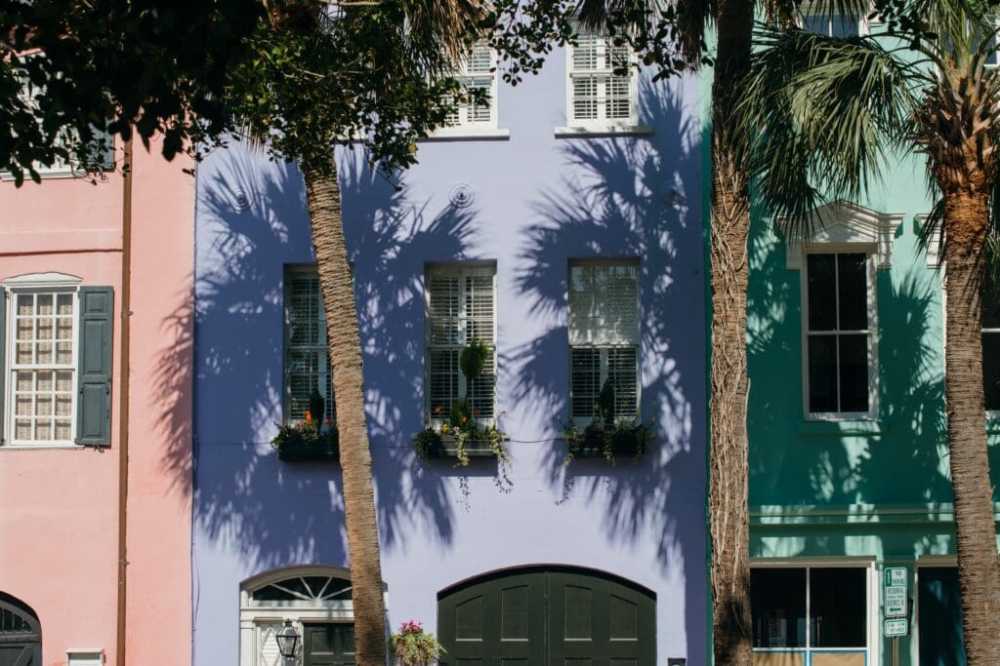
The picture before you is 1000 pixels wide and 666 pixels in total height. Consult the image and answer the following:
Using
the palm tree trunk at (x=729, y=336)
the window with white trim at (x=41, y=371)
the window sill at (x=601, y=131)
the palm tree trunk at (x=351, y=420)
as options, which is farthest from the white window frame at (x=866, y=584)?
the window with white trim at (x=41, y=371)

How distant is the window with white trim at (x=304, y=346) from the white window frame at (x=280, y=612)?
63.8 inches

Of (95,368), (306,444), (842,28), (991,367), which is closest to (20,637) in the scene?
(95,368)

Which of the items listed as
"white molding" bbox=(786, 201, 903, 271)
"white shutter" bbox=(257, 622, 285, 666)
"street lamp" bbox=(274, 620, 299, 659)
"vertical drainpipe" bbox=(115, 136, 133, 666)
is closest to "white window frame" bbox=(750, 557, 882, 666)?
"white molding" bbox=(786, 201, 903, 271)

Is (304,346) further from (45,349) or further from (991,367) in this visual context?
(991,367)

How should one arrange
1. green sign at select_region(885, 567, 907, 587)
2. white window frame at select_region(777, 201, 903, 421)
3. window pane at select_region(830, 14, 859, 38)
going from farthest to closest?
window pane at select_region(830, 14, 859, 38) → white window frame at select_region(777, 201, 903, 421) → green sign at select_region(885, 567, 907, 587)

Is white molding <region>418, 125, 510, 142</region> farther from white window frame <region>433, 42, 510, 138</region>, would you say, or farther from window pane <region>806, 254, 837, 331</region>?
window pane <region>806, 254, 837, 331</region>

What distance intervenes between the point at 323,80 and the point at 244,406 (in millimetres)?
5273

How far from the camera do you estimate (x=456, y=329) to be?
17188 millimetres

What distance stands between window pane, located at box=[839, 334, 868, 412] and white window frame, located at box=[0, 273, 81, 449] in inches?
316

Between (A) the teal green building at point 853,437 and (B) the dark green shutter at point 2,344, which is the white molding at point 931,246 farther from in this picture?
Result: (B) the dark green shutter at point 2,344

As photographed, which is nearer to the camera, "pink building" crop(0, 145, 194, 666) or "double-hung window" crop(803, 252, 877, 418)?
"double-hung window" crop(803, 252, 877, 418)

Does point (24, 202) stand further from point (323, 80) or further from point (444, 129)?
point (323, 80)

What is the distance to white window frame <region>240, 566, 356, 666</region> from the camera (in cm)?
1692

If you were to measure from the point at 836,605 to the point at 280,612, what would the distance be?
573 cm
